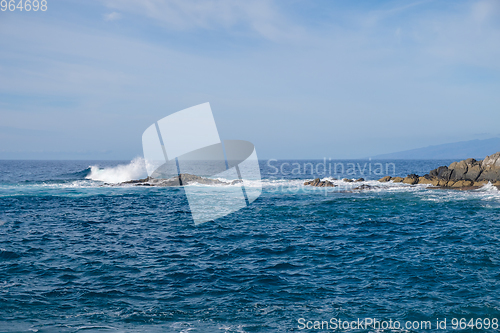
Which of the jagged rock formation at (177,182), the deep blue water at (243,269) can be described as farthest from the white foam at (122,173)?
the deep blue water at (243,269)

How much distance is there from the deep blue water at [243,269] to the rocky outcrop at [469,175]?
641 inches

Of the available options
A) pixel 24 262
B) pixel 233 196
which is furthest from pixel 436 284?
pixel 233 196

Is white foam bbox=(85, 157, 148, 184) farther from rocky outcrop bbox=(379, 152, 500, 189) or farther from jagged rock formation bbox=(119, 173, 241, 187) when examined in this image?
rocky outcrop bbox=(379, 152, 500, 189)

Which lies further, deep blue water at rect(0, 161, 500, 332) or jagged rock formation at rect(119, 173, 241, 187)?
jagged rock formation at rect(119, 173, 241, 187)

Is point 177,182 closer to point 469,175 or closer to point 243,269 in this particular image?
point 243,269

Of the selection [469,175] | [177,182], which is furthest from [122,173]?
[469,175]

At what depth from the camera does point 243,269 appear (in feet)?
43.7

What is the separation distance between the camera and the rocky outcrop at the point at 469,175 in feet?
130

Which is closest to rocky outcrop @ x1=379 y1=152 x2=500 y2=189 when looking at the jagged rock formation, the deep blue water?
the deep blue water

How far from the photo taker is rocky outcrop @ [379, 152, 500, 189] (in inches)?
1555

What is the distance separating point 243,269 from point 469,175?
129ft

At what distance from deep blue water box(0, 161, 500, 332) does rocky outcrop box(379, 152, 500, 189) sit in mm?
16279

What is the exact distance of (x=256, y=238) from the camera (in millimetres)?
18578

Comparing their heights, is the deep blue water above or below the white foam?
below
